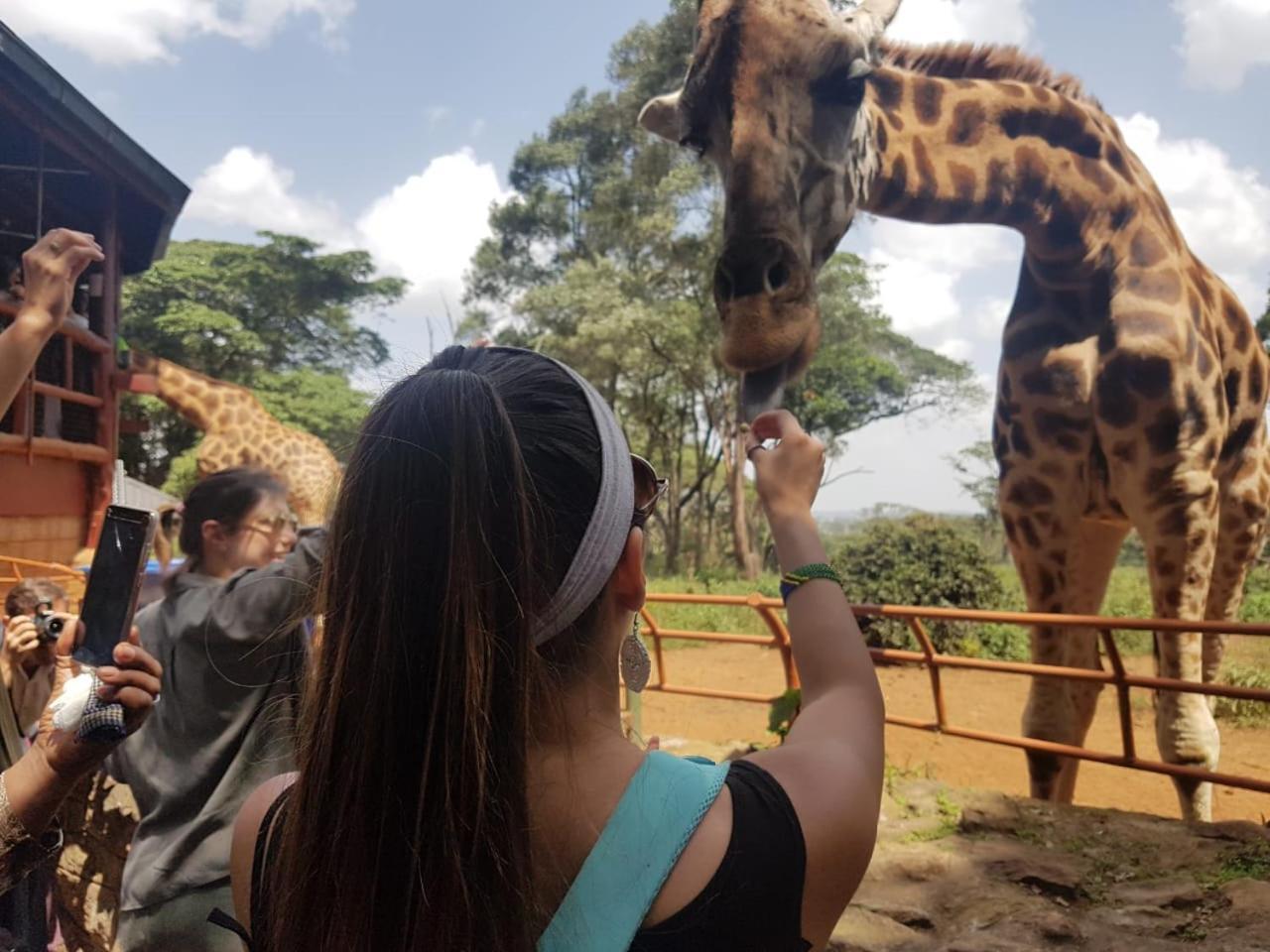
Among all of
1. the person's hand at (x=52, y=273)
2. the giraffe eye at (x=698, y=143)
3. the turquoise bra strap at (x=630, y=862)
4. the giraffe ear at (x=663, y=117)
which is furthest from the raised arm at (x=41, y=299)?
the giraffe ear at (x=663, y=117)

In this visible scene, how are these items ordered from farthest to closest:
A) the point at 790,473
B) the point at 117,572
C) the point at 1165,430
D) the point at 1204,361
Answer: the point at 1204,361 → the point at 1165,430 → the point at 117,572 → the point at 790,473

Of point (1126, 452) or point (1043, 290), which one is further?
point (1043, 290)

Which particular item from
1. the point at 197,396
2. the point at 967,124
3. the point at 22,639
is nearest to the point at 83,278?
the point at 197,396

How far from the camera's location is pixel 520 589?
82 centimetres

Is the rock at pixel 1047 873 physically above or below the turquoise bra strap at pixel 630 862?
below

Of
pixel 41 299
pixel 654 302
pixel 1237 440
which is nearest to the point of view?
pixel 41 299

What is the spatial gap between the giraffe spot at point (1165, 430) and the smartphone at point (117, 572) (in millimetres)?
2905

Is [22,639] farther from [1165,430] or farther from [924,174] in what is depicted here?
[1165,430]

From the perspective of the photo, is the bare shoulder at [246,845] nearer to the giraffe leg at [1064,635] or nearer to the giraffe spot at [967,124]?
the giraffe leg at [1064,635]

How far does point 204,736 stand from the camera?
2.01m

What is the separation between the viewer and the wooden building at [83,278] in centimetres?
519

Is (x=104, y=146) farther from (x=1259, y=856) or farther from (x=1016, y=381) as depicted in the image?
(x=1259, y=856)

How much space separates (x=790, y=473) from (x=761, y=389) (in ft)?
5.37

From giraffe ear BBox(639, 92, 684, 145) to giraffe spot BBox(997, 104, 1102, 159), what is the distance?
1202 millimetres
